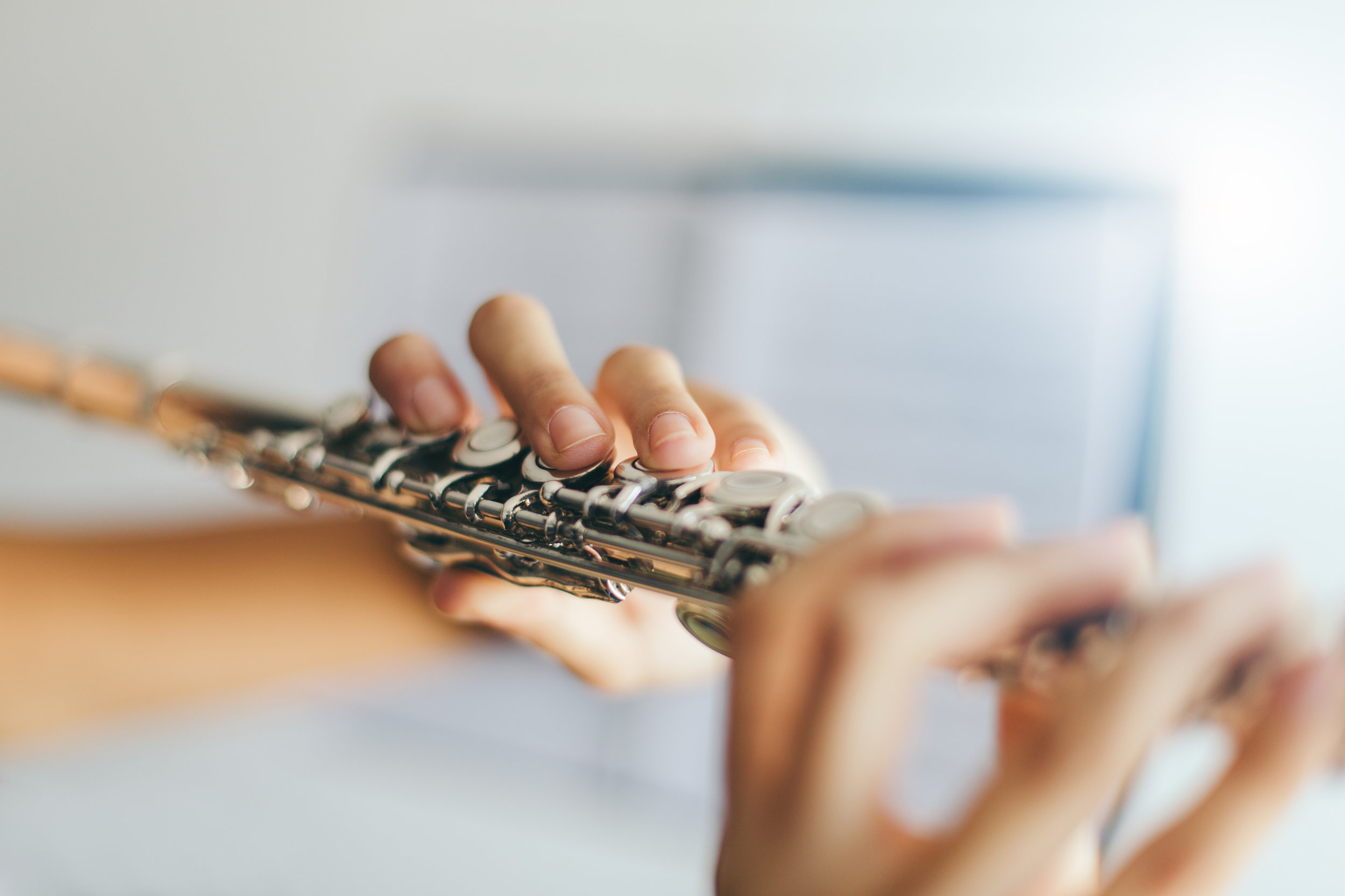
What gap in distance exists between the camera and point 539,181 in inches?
50.8

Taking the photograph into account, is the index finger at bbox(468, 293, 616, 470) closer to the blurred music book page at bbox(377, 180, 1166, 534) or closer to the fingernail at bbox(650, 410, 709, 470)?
the fingernail at bbox(650, 410, 709, 470)

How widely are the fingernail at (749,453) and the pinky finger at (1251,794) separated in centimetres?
20

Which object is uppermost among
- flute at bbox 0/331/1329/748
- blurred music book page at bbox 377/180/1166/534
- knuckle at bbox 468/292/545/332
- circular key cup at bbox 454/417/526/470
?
blurred music book page at bbox 377/180/1166/534

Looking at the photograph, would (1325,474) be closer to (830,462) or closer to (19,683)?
(830,462)

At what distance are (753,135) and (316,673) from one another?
2.93 feet

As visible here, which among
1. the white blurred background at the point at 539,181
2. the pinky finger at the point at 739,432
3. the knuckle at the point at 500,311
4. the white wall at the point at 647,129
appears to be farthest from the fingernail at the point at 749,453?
the white wall at the point at 647,129

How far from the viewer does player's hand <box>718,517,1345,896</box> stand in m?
0.17

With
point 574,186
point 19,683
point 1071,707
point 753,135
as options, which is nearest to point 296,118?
point 574,186

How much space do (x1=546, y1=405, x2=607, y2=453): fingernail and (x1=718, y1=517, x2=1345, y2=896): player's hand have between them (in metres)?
0.13

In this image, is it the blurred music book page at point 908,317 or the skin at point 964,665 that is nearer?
the skin at point 964,665

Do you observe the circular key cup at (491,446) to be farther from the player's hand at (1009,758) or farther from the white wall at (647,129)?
the white wall at (647,129)

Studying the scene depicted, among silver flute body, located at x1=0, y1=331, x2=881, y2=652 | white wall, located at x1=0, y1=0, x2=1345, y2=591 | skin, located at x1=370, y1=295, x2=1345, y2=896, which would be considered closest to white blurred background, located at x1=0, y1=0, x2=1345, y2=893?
white wall, located at x1=0, y1=0, x2=1345, y2=591

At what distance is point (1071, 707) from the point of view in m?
0.17

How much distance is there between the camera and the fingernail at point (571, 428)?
0.31 metres
